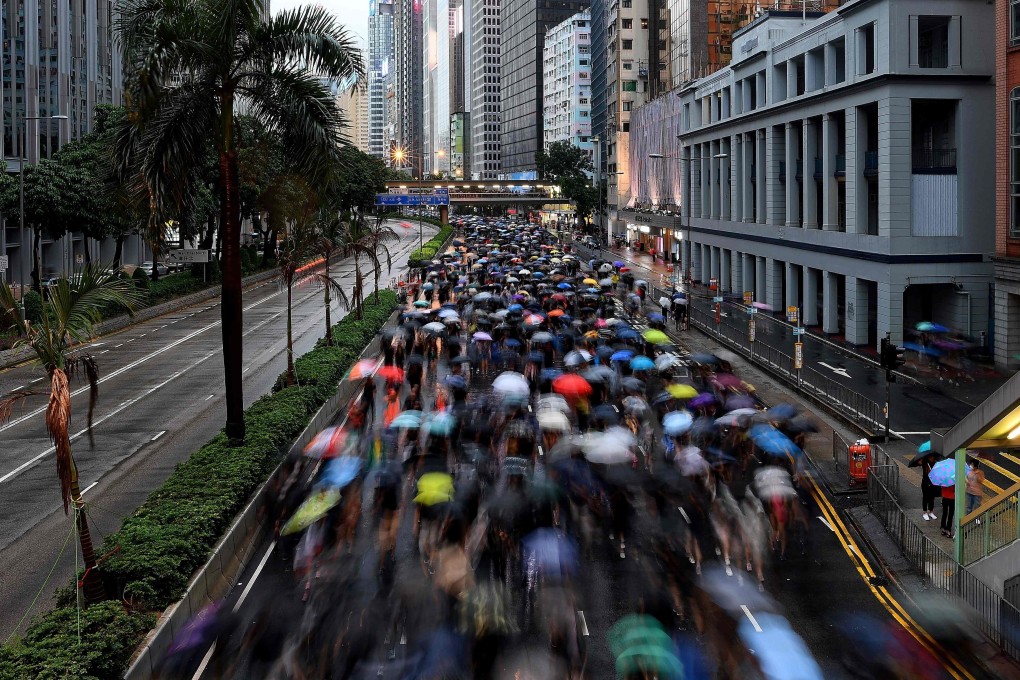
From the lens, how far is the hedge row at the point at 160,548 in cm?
1368

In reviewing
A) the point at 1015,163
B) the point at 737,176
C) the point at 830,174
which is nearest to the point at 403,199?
the point at 737,176

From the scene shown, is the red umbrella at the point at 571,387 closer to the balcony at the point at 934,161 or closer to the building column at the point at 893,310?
the building column at the point at 893,310

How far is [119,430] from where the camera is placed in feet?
106

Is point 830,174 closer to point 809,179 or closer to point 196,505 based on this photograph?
point 809,179

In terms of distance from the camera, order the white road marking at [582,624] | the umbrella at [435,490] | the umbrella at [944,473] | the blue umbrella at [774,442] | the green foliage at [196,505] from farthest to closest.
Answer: the blue umbrella at [774,442] < the umbrella at [944,473] < the umbrella at [435,490] < the green foliage at [196,505] < the white road marking at [582,624]

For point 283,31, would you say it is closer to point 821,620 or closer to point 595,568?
point 595,568

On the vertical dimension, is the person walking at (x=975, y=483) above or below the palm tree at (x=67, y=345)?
below

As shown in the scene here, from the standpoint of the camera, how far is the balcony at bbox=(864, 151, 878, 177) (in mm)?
49069

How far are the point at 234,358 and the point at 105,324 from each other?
33135 mm

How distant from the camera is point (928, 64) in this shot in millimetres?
49656

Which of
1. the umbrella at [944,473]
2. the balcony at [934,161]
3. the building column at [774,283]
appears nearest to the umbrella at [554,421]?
the umbrella at [944,473]

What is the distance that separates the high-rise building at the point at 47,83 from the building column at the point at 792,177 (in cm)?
4539

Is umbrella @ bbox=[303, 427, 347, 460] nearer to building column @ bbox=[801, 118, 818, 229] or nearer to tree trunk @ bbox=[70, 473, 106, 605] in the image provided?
tree trunk @ bbox=[70, 473, 106, 605]

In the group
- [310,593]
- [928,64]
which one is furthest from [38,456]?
[928,64]
